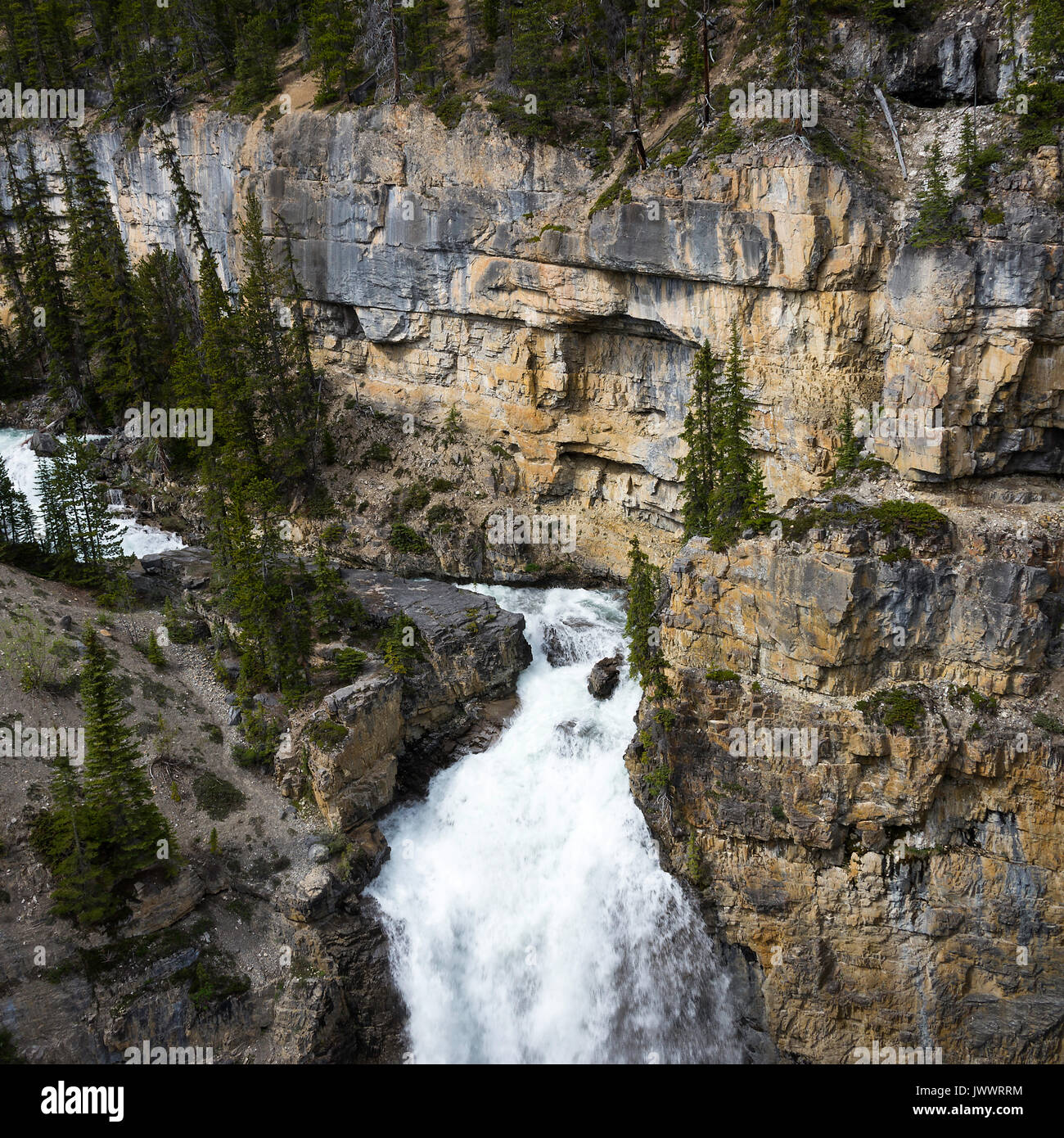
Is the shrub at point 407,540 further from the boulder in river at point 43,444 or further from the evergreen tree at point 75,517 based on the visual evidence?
the boulder in river at point 43,444

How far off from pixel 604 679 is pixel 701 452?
956cm

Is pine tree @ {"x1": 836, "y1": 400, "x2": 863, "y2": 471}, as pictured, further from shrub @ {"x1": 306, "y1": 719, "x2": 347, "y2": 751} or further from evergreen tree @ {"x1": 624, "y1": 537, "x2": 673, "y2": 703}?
shrub @ {"x1": 306, "y1": 719, "x2": 347, "y2": 751}

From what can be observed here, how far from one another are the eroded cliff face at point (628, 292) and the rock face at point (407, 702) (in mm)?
8711

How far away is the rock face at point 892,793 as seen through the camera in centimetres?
2898

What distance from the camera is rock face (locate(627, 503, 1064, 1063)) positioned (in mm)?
28984

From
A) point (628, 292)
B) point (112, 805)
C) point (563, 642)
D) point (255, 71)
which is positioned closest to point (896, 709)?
point (563, 642)

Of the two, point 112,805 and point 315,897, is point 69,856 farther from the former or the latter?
point 315,897

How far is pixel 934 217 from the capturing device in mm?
31906

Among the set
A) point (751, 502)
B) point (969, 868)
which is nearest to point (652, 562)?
point (751, 502)

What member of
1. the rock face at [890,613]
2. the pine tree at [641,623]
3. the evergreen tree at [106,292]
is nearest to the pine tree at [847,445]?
the rock face at [890,613]

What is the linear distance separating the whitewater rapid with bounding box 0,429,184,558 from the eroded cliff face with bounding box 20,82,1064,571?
12342mm

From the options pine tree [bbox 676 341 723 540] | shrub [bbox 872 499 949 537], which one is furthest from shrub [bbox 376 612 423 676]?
shrub [bbox 872 499 949 537]

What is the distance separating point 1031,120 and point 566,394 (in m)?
21.5
